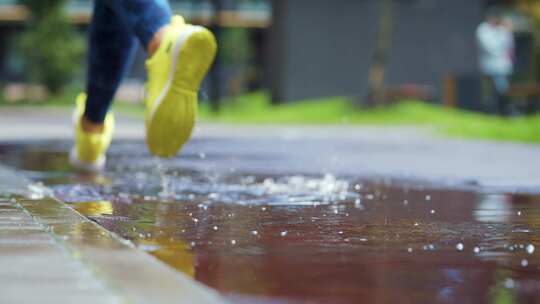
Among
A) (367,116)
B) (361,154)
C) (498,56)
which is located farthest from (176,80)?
(498,56)

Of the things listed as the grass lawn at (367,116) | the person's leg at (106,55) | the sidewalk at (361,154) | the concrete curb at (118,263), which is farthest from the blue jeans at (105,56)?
the grass lawn at (367,116)

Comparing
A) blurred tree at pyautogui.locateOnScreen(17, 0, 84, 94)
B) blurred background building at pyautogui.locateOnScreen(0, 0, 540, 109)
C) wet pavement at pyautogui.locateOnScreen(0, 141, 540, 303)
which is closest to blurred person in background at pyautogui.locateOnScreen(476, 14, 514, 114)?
blurred background building at pyautogui.locateOnScreen(0, 0, 540, 109)

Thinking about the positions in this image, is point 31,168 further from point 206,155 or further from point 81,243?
point 81,243

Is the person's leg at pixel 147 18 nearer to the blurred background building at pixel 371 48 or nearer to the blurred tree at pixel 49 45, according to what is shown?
the blurred background building at pixel 371 48

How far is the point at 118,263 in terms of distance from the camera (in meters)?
3.84

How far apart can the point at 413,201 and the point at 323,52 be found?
27208 mm

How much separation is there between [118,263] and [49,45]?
40.3 m

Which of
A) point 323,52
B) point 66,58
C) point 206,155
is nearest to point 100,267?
point 206,155

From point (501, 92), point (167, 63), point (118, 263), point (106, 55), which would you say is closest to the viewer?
point (118, 263)

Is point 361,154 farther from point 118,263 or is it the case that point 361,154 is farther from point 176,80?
point 118,263

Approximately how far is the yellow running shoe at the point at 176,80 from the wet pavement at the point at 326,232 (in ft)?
1.26

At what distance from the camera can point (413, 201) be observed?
6922 millimetres

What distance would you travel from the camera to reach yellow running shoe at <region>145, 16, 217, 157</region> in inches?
224

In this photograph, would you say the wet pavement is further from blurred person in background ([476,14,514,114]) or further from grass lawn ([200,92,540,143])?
blurred person in background ([476,14,514,114])
